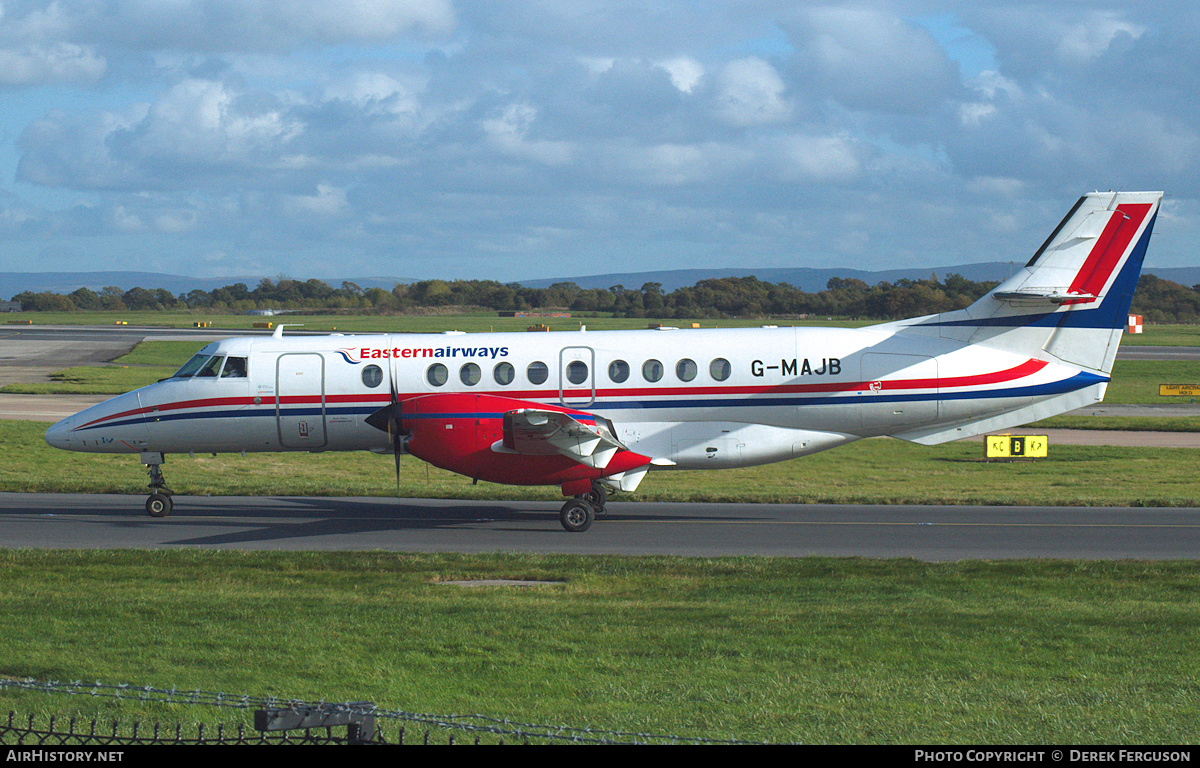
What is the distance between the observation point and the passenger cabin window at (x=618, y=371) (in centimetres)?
2122

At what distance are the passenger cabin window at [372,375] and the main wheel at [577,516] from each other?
464 centimetres

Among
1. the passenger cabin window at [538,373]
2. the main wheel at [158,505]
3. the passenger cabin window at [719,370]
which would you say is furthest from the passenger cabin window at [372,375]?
the passenger cabin window at [719,370]

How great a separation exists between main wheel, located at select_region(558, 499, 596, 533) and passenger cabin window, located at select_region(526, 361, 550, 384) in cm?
252

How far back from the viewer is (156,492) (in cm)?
2270

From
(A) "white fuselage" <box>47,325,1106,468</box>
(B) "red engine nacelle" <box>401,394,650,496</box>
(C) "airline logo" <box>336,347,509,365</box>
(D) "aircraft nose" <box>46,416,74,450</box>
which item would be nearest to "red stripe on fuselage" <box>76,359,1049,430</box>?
(A) "white fuselage" <box>47,325,1106,468</box>

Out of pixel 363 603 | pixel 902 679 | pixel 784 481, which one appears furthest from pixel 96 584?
pixel 784 481

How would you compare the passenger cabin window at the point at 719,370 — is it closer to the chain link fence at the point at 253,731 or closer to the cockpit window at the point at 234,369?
the cockpit window at the point at 234,369

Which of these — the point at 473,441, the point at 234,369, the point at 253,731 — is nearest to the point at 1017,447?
the point at 473,441

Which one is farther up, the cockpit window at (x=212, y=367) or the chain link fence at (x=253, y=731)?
the cockpit window at (x=212, y=367)

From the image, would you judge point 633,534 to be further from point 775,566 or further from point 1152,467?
point 1152,467

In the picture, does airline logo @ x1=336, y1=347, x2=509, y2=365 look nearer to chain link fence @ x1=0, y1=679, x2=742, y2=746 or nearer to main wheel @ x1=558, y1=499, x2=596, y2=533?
main wheel @ x1=558, y1=499, x2=596, y2=533

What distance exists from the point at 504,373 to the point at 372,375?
2.75 m

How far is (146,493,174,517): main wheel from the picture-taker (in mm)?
22422

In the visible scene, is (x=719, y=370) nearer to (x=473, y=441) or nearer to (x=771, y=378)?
(x=771, y=378)
